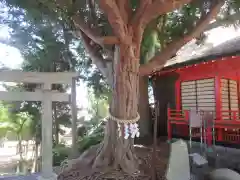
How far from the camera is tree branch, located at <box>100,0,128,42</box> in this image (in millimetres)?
5077

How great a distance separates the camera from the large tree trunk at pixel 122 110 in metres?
6.40

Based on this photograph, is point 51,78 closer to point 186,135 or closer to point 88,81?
point 186,135

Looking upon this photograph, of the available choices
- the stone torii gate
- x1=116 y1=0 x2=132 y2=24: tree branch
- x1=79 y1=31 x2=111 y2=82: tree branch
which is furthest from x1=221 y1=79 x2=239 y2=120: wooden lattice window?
the stone torii gate

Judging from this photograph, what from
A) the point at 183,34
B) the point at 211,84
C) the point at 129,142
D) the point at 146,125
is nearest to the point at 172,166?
the point at 129,142

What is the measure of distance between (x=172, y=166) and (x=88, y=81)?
9242 millimetres

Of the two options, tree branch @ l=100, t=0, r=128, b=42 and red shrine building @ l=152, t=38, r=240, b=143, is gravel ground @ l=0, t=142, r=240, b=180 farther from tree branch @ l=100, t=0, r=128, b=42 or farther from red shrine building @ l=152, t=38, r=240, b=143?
tree branch @ l=100, t=0, r=128, b=42

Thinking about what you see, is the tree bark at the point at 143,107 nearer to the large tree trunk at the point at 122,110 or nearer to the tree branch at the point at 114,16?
the large tree trunk at the point at 122,110

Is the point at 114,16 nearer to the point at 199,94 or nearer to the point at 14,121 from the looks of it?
the point at 199,94

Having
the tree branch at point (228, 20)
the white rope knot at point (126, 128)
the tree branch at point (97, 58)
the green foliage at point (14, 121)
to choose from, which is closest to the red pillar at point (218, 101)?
the tree branch at point (228, 20)

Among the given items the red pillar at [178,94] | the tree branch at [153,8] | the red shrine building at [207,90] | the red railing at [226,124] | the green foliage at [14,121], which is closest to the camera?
the tree branch at [153,8]

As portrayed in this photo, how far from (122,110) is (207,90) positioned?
15.0 ft

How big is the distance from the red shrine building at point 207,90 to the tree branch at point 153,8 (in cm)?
317

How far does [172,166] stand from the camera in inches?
170

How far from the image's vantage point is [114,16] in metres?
5.38
